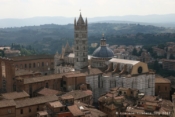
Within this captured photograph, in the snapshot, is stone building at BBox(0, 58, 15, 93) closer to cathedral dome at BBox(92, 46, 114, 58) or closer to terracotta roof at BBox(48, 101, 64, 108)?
terracotta roof at BBox(48, 101, 64, 108)

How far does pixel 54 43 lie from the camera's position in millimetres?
161375

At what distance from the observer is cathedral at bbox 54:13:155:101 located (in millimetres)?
48322

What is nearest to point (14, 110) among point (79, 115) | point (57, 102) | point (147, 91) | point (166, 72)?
point (57, 102)

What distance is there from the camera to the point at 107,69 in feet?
173

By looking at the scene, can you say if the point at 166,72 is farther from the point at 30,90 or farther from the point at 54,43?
the point at 54,43

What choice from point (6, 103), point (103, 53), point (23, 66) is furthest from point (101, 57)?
point (6, 103)

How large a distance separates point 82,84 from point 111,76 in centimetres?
587

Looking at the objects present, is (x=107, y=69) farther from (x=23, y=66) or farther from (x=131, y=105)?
(x=23, y=66)

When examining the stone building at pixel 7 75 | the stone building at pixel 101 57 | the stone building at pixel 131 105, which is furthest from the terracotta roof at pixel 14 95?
the stone building at pixel 101 57

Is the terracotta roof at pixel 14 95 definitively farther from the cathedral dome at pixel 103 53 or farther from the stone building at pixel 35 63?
the stone building at pixel 35 63

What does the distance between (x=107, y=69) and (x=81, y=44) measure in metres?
7.48

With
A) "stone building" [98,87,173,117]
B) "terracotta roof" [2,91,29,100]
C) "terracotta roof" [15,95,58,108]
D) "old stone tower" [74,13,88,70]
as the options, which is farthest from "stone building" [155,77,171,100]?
"terracotta roof" [2,91,29,100]

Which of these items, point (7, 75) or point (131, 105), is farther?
point (7, 75)

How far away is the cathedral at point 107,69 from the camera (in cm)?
4832
